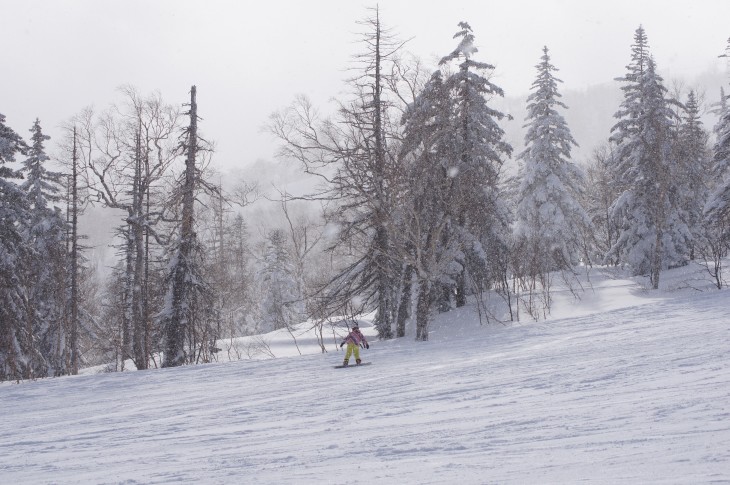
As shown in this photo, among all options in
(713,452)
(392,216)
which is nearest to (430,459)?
(713,452)

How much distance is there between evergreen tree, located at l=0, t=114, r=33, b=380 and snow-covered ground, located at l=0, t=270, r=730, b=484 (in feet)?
19.9

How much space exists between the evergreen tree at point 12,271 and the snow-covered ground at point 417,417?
6078 millimetres

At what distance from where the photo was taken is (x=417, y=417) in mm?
7766

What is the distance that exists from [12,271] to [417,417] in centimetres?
1775

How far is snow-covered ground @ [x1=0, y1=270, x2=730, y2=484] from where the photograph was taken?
17.9 feet

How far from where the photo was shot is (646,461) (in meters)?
4.98

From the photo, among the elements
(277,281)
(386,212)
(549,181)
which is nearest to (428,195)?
(386,212)

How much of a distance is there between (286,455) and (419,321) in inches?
491

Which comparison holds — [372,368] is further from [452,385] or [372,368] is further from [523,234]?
[523,234]

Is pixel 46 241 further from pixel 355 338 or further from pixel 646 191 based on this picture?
pixel 646 191

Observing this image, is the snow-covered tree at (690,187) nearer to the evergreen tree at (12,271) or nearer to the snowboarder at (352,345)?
the snowboarder at (352,345)

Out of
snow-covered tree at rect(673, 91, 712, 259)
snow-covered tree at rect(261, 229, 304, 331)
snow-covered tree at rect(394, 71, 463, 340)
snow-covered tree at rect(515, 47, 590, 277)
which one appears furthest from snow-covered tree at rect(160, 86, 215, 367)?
snow-covered tree at rect(261, 229, 304, 331)

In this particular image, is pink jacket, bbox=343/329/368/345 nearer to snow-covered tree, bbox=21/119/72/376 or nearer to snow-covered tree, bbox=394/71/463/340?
snow-covered tree, bbox=394/71/463/340

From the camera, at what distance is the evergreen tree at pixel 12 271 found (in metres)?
19.1
